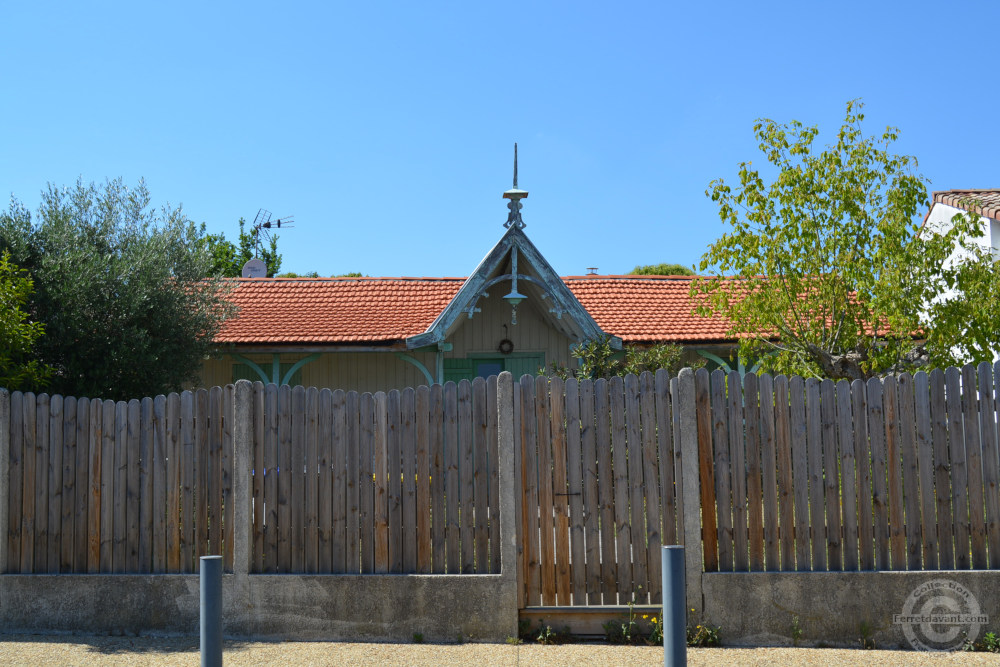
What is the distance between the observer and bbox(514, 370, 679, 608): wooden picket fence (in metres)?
6.15

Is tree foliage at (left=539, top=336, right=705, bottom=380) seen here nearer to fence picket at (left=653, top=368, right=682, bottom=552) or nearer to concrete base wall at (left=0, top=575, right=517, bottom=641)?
fence picket at (left=653, top=368, right=682, bottom=552)

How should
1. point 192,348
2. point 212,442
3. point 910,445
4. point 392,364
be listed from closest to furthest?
point 910,445 → point 212,442 → point 192,348 → point 392,364

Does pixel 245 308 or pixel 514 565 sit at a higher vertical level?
pixel 245 308

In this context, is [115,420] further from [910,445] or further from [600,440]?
[910,445]

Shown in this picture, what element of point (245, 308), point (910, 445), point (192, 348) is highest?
point (245, 308)

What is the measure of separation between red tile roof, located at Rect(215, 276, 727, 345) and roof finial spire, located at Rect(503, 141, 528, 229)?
2.88 metres

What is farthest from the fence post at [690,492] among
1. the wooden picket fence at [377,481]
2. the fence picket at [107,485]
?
the fence picket at [107,485]

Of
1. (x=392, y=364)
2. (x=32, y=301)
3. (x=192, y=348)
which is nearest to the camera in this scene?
(x=32, y=301)

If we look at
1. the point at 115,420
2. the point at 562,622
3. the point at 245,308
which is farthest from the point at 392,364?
the point at 562,622

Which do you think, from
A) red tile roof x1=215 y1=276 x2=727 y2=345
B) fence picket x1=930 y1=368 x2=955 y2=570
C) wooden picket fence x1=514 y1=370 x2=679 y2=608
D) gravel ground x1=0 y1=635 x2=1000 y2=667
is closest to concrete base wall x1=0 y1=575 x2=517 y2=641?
gravel ground x1=0 y1=635 x2=1000 y2=667

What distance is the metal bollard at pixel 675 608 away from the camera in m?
3.99

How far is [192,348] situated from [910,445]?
29.6ft

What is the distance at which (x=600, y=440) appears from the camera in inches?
246

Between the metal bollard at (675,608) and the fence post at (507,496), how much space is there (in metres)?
2.18
